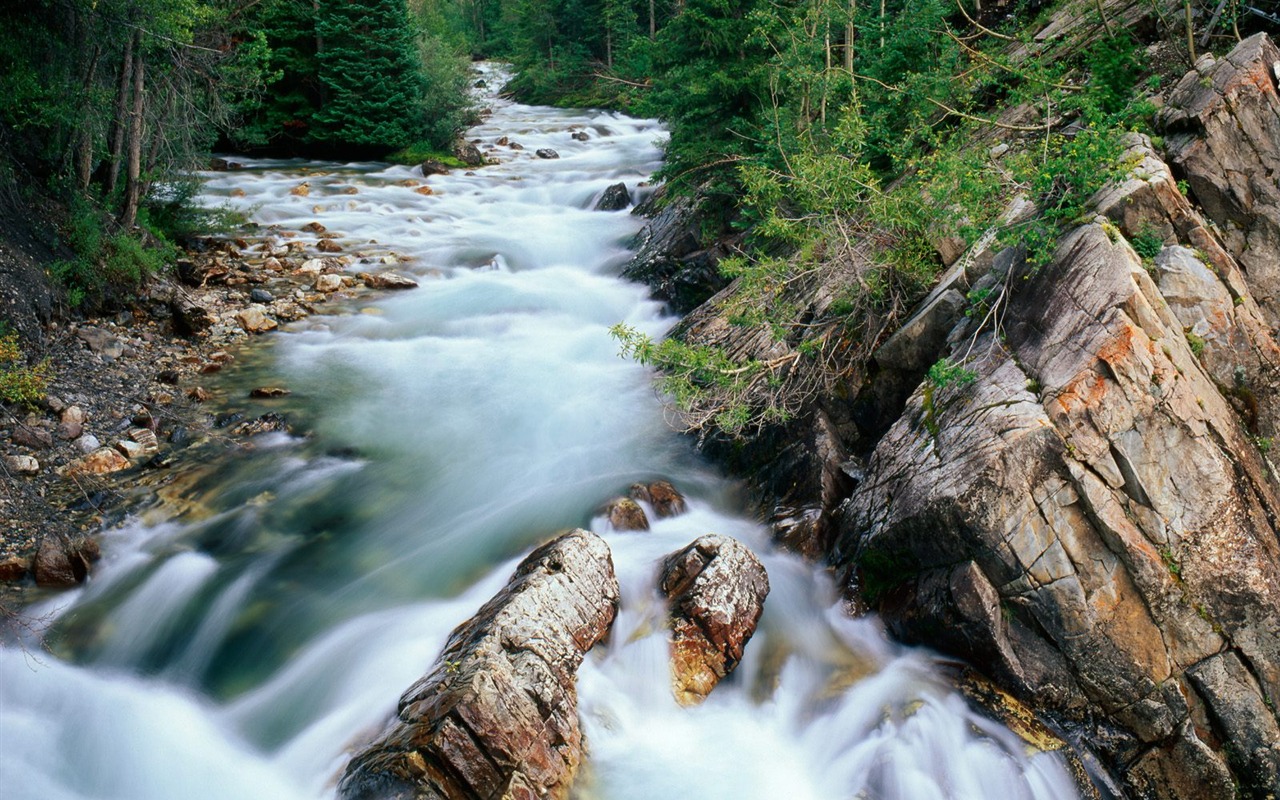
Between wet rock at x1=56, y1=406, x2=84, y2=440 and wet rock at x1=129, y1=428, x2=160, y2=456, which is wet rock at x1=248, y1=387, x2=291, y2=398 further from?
wet rock at x1=56, y1=406, x2=84, y2=440

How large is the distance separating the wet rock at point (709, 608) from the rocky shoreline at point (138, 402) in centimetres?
601

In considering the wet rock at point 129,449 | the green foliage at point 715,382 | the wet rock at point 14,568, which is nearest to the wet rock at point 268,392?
the wet rock at point 129,449

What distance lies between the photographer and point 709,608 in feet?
22.6

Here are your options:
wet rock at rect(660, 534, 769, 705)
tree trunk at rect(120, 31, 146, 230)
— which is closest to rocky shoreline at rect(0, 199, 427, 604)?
tree trunk at rect(120, 31, 146, 230)

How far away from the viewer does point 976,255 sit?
7676 mm

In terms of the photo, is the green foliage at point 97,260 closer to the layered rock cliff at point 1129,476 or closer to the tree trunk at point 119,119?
the tree trunk at point 119,119

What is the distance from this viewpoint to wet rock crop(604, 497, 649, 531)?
8.59 metres

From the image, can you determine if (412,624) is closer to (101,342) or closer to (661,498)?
(661,498)

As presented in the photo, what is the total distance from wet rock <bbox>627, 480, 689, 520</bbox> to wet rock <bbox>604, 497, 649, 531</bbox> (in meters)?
0.23

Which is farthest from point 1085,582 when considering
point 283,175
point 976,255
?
point 283,175

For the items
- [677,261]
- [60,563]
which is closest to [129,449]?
[60,563]

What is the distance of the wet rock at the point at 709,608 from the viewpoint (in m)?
6.71

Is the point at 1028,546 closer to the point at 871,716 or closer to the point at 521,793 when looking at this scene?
the point at 871,716

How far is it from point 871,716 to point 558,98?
4086 cm
